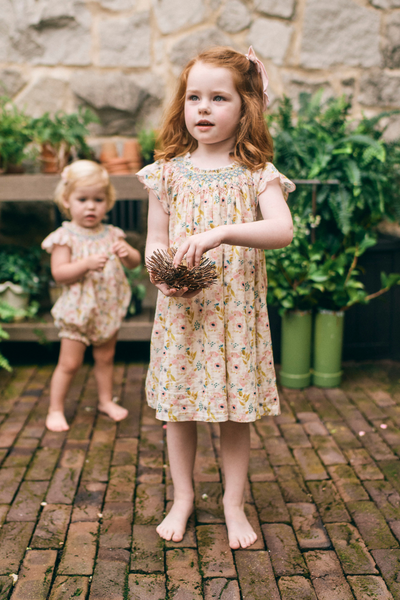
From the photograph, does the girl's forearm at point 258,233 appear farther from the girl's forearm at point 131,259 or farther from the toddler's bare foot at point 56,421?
the toddler's bare foot at point 56,421

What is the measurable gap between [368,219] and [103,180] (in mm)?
1769

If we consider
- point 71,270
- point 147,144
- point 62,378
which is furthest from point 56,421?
point 147,144

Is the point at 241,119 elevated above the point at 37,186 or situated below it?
above

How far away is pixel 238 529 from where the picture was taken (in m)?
1.99

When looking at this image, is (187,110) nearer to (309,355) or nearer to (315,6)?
(309,355)

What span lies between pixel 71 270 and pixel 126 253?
292 millimetres

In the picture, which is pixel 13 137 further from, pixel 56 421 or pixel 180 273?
pixel 180 273

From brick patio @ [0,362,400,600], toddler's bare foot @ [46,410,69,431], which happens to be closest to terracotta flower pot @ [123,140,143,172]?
brick patio @ [0,362,400,600]

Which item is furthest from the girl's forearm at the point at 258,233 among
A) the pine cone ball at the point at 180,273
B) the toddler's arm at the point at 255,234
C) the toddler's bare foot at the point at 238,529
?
the toddler's bare foot at the point at 238,529

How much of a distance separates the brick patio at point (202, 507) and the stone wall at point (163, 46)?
2.25 meters

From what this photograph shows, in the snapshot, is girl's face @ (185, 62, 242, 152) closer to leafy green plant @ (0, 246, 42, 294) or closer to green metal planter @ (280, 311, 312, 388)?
green metal planter @ (280, 311, 312, 388)

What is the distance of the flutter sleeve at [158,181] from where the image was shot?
189 cm

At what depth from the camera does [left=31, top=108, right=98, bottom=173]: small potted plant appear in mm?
3412

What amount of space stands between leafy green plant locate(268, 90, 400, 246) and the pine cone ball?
171 centimetres
